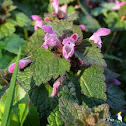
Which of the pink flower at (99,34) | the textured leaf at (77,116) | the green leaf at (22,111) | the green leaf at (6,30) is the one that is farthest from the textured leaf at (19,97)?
the green leaf at (6,30)

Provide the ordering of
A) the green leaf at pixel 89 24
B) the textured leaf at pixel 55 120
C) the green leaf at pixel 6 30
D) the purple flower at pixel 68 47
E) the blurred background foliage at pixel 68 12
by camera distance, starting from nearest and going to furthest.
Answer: the textured leaf at pixel 55 120 < the purple flower at pixel 68 47 < the blurred background foliage at pixel 68 12 < the green leaf at pixel 6 30 < the green leaf at pixel 89 24

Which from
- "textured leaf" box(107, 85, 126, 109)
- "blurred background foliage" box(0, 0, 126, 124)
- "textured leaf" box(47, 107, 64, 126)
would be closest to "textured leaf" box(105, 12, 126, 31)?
"blurred background foliage" box(0, 0, 126, 124)

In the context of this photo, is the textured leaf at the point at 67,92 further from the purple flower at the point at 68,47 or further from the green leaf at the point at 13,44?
the green leaf at the point at 13,44

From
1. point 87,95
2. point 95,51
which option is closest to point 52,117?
point 87,95

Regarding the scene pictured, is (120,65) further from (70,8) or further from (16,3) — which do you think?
(16,3)

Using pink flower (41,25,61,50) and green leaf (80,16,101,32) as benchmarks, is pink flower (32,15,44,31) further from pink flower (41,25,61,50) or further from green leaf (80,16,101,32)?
green leaf (80,16,101,32)

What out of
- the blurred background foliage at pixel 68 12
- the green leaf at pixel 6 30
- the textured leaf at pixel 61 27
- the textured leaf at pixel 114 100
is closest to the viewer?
the textured leaf at pixel 61 27
